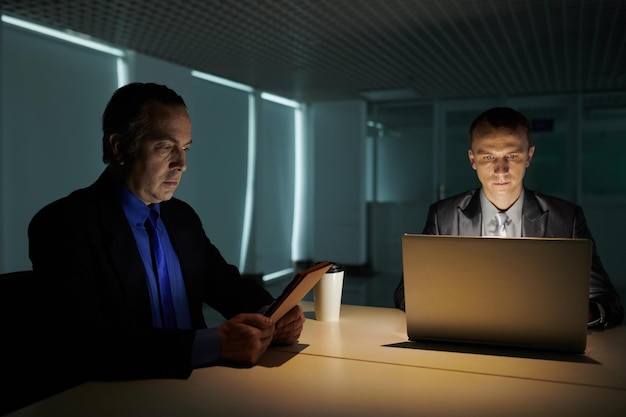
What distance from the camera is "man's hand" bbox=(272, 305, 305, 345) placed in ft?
5.04

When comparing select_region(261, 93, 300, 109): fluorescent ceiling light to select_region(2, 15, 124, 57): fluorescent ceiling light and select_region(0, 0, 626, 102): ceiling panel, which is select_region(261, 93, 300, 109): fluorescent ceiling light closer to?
select_region(0, 0, 626, 102): ceiling panel

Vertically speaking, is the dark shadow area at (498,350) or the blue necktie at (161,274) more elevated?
the blue necktie at (161,274)

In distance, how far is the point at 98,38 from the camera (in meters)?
4.63

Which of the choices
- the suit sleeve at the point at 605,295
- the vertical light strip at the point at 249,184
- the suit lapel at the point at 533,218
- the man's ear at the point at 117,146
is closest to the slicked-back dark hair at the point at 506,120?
the suit lapel at the point at 533,218

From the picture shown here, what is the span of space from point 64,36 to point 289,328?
3886 millimetres

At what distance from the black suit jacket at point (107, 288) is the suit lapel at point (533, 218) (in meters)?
1.16

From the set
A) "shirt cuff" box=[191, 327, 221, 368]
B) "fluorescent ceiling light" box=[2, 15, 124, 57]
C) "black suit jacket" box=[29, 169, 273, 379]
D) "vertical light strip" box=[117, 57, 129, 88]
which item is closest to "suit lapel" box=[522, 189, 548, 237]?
"black suit jacket" box=[29, 169, 273, 379]

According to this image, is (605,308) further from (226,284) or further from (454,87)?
(454,87)

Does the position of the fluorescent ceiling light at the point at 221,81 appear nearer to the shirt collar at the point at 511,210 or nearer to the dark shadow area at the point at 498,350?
the shirt collar at the point at 511,210

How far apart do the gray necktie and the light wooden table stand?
851 millimetres

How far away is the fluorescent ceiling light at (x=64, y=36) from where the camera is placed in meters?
4.02

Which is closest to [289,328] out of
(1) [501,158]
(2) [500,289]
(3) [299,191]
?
(2) [500,289]

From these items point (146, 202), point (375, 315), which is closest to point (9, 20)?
point (146, 202)

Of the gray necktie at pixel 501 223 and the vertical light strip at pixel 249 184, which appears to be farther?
the vertical light strip at pixel 249 184
